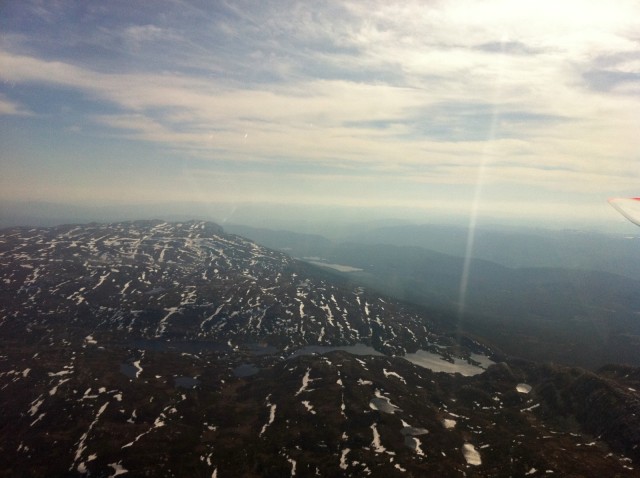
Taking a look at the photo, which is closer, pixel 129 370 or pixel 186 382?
pixel 186 382

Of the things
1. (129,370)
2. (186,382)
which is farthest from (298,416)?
(129,370)

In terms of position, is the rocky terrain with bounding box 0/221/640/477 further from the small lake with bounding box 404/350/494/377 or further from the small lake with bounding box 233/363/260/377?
the small lake with bounding box 404/350/494/377

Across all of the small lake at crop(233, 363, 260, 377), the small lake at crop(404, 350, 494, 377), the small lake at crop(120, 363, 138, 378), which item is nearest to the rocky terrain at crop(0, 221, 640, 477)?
the small lake at crop(120, 363, 138, 378)

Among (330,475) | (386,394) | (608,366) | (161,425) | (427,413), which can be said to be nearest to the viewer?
(330,475)

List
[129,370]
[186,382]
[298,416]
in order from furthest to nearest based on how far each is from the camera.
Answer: [129,370]
[186,382]
[298,416]

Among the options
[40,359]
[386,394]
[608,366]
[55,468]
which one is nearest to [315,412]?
[386,394]

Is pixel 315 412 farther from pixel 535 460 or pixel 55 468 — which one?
pixel 55 468

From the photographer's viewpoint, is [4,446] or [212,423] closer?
[4,446]

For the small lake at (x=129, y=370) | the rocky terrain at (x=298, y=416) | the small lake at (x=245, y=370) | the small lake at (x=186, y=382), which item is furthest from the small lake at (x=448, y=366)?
the small lake at (x=129, y=370)

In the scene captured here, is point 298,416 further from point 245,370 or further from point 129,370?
point 129,370

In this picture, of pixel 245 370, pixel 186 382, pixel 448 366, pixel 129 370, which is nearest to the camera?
pixel 186 382

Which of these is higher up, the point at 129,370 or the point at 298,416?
the point at 298,416
